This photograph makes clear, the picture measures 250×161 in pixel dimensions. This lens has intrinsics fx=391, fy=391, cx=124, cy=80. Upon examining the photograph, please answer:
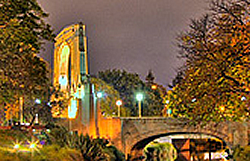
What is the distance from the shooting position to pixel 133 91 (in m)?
62.8

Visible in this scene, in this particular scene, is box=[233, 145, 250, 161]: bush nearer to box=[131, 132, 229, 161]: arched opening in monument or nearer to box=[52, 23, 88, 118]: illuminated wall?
box=[52, 23, 88, 118]: illuminated wall

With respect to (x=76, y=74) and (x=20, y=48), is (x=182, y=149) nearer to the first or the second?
(x=76, y=74)

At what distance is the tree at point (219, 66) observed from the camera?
10555 mm

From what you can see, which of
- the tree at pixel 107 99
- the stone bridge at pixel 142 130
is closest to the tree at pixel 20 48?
the stone bridge at pixel 142 130

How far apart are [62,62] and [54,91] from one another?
804 centimetres

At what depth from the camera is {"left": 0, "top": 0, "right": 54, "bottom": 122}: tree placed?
14734 millimetres

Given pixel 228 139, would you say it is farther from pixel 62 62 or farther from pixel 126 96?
pixel 126 96

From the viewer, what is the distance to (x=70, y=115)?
3256 cm

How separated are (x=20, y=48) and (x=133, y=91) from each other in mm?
47392

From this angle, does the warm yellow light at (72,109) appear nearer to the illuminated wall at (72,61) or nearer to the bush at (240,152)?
the illuminated wall at (72,61)

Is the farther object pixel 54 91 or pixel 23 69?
pixel 54 91

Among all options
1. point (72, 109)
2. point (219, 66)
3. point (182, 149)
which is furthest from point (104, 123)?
point (182, 149)

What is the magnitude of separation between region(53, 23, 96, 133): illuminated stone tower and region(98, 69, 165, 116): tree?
1794 centimetres

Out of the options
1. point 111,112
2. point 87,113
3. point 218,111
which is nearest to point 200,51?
point 218,111
